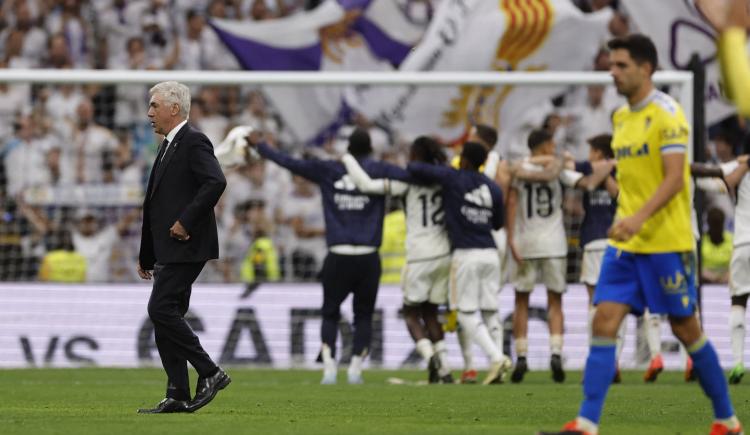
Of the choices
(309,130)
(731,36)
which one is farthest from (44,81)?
(731,36)

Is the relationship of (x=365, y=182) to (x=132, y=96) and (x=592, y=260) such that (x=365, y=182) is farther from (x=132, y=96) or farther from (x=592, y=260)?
(x=132, y=96)

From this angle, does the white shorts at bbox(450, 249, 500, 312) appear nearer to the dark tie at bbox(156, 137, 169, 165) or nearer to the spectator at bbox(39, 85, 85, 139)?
the dark tie at bbox(156, 137, 169, 165)

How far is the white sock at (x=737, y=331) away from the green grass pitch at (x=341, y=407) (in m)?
0.62

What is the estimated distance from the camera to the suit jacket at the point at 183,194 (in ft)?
34.6

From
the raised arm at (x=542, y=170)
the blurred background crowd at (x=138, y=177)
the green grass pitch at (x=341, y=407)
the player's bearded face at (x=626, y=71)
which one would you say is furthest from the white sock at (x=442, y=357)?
the player's bearded face at (x=626, y=71)

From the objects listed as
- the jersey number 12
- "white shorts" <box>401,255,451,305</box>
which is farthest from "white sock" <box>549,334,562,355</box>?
the jersey number 12

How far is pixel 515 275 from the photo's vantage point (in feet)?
55.4

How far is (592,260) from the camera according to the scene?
1666 centimetres

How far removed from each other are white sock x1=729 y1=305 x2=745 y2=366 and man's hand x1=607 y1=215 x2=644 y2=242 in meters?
7.52

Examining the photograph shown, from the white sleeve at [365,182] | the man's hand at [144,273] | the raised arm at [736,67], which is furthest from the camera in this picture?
the white sleeve at [365,182]

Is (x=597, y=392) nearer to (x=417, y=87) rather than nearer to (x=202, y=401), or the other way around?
(x=202, y=401)

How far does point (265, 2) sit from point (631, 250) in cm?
1590

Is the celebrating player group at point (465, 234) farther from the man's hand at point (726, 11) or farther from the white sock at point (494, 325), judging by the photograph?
the man's hand at point (726, 11)

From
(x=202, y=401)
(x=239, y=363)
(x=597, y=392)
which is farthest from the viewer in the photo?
(x=239, y=363)
